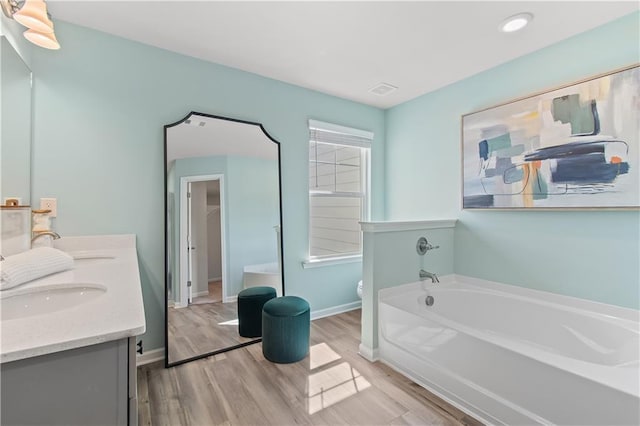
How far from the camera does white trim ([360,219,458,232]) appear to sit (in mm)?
2283

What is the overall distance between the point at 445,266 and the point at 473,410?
54.4 inches

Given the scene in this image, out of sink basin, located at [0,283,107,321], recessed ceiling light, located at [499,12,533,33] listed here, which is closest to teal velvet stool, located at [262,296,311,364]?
sink basin, located at [0,283,107,321]

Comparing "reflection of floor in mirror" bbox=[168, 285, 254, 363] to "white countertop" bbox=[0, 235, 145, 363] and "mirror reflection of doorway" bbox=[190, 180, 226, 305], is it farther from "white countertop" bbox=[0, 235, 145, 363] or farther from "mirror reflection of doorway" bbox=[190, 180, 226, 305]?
"white countertop" bbox=[0, 235, 145, 363]

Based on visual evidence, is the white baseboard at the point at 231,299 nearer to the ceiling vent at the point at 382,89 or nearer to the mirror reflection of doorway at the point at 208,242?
the mirror reflection of doorway at the point at 208,242

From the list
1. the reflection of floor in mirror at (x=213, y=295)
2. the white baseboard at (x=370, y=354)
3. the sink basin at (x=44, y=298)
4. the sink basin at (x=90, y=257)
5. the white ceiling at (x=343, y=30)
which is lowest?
the white baseboard at (x=370, y=354)

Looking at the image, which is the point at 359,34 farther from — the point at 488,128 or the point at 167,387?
the point at 167,387

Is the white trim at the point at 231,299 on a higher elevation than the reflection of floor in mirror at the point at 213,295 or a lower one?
lower

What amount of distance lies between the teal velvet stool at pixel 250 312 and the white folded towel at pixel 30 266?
1.37m

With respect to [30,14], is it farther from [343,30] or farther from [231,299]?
[231,299]

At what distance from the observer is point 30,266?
1.18m

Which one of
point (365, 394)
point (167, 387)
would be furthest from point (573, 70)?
point (167, 387)

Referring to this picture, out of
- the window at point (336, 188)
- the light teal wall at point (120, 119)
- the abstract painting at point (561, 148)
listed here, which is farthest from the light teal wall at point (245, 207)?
the abstract painting at point (561, 148)

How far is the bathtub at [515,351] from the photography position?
1.30 m

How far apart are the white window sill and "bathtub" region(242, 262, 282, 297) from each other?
0.34 metres
